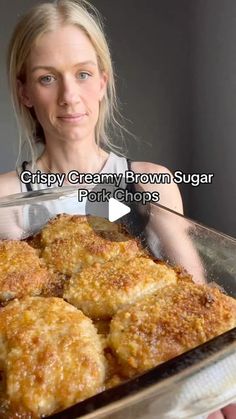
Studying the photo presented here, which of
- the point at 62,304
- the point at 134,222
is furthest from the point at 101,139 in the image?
the point at 62,304

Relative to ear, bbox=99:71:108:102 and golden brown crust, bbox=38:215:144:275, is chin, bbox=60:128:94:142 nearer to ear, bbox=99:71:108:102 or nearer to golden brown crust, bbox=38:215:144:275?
ear, bbox=99:71:108:102

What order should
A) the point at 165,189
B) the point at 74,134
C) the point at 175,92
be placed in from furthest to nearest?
1. the point at 175,92
2. the point at 165,189
3. the point at 74,134

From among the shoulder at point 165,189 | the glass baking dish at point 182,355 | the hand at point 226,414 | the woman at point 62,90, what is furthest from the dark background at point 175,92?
the hand at point 226,414

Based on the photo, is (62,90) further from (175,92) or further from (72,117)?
(175,92)

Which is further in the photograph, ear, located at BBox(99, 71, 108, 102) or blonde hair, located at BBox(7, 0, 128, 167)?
ear, located at BBox(99, 71, 108, 102)

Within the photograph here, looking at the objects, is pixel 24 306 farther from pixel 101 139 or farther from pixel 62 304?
pixel 101 139

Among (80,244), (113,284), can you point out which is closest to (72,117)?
(80,244)

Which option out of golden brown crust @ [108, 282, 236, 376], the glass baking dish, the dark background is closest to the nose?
the glass baking dish
